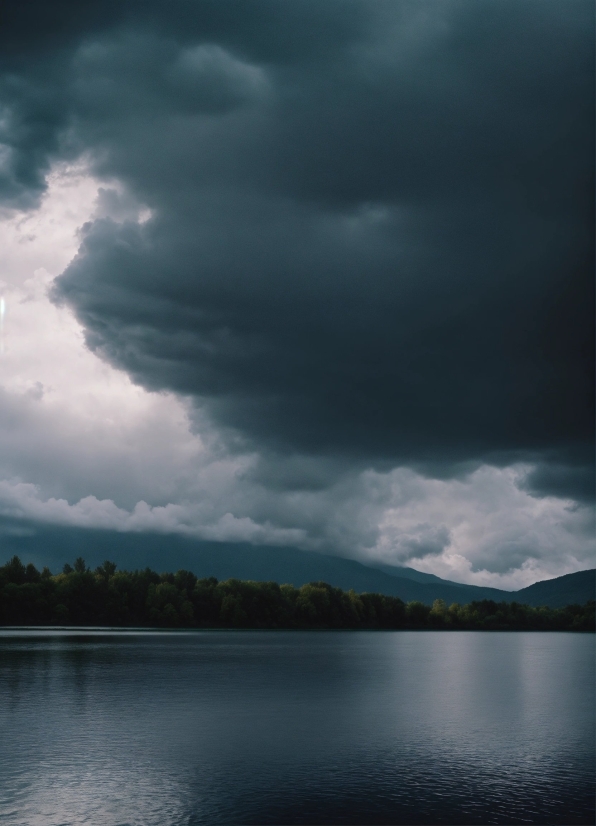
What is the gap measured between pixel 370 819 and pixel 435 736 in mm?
23524

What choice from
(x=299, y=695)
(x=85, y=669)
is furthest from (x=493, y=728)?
(x=85, y=669)

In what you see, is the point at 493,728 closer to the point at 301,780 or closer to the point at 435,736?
the point at 435,736

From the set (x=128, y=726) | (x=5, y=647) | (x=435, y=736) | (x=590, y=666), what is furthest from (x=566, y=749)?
(x=5, y=647)

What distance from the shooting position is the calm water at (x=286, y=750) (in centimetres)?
3609

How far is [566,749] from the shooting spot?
52.6 metres

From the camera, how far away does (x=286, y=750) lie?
49.5 meters

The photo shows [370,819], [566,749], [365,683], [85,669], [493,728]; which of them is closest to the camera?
[370,819]

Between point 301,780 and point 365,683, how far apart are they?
54.6 metres

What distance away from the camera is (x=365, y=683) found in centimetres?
9431

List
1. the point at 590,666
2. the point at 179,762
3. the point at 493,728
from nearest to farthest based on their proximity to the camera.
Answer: the point at 179,762 → the point at 493,728 → the point at 590,666

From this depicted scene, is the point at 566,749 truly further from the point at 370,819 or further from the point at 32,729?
the point at 32,729

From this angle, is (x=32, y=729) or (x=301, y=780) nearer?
(x=301, y=780)

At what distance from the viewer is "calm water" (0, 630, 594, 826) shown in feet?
118

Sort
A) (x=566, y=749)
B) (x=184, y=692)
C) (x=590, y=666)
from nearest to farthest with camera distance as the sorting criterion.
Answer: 1. (x=566, y=749)
2. (x=184, y=692)
3. (x=590, y=666)
